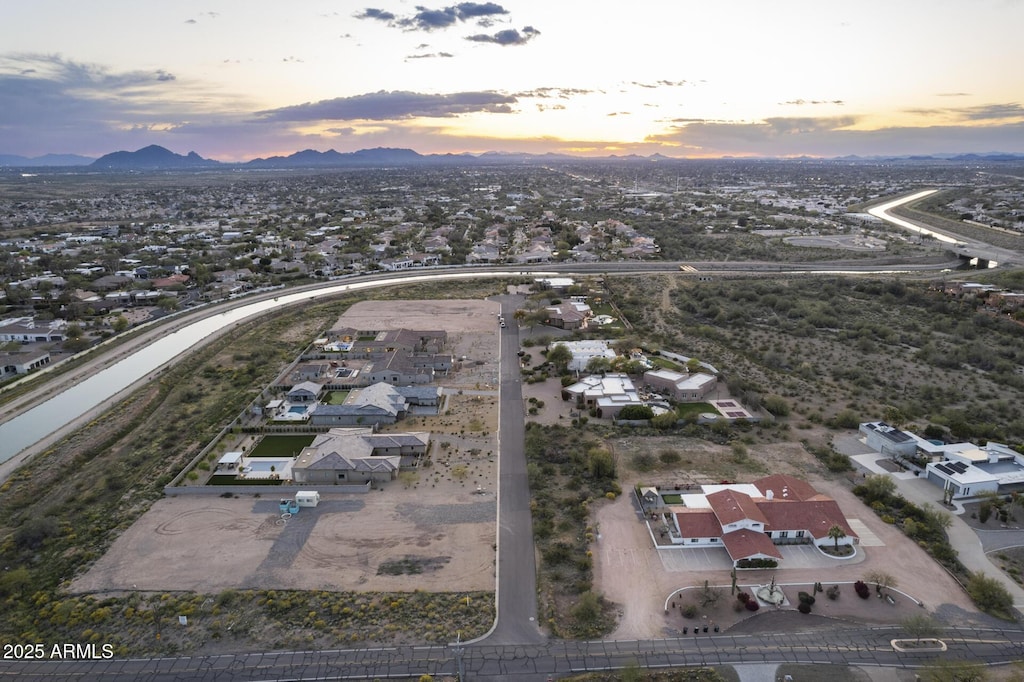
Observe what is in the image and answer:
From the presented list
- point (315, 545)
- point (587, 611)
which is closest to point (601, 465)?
point (587, 611)

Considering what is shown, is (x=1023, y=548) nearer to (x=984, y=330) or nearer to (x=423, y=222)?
(x=984, y=330)

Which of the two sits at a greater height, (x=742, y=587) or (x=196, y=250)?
(x=196, y=250)

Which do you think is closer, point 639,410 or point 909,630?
point 909,630

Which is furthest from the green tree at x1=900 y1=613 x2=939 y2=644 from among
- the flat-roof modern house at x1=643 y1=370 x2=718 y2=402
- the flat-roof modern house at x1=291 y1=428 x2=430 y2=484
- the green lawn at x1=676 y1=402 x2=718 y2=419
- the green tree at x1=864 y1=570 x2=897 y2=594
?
the flat-roof modern house at x1=291 y1=428 x2=430 y2=484

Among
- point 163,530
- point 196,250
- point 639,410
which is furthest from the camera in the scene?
point 196,250

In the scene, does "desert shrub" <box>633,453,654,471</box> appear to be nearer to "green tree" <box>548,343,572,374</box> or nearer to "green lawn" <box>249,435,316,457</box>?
"green tree" <box>548,343,572,374</box>

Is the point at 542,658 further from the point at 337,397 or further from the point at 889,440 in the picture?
the point at 337,397

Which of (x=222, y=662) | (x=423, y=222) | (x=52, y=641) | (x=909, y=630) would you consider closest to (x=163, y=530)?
(x=52, y=641)

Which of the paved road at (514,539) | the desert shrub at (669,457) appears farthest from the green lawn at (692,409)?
the paved road at (514,539)
